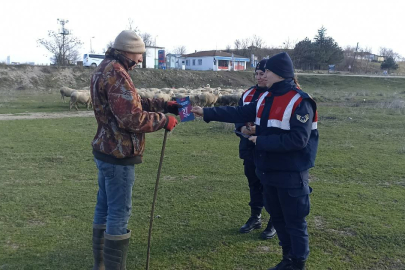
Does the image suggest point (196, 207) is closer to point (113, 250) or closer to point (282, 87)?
point (113, 250)

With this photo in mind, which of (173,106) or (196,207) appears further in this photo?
(196,207)

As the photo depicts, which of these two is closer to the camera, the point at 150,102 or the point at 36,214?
the point at 150,102

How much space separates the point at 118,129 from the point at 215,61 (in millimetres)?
62892

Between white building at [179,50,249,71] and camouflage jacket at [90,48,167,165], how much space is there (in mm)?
61388

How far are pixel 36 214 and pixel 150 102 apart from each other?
8.44 feet

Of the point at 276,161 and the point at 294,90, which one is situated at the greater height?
the point at 294,90

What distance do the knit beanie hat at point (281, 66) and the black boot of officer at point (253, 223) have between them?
201cm

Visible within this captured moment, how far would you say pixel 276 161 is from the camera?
335 cm

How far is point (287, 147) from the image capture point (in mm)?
3186

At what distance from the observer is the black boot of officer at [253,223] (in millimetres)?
4582

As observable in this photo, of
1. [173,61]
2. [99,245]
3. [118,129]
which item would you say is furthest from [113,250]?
[173,61]

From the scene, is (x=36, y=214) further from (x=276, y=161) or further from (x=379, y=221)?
(x=379, y=221)

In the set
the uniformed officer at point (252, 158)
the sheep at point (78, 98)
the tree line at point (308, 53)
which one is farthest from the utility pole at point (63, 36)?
the uniformed officer at point (252, 158)

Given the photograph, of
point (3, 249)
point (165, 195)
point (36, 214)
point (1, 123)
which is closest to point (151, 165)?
point (165, 195)
